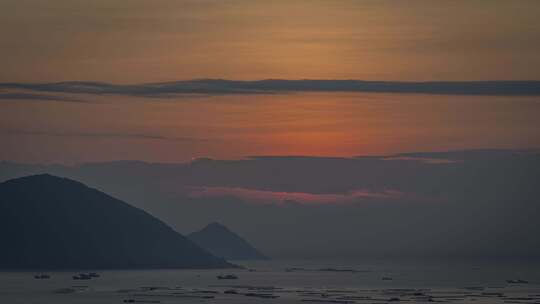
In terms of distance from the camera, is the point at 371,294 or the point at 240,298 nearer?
the point at 240,298

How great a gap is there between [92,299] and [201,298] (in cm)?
1853

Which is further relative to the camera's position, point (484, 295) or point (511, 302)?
point (484, 295)

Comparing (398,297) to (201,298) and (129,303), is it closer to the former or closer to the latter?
(201,298)

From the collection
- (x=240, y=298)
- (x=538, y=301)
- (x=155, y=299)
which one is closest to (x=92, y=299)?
(x=155, y=299)

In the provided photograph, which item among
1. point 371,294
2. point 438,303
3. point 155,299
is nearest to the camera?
point 438,303

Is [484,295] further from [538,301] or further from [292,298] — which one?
[292,298]

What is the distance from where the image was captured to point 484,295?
189m

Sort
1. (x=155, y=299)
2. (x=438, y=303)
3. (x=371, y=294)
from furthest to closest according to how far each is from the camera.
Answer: (x=371, y=294)
(x=155, y=299)
(x=438, y=303)

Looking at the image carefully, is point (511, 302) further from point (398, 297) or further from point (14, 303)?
point (14, 303)

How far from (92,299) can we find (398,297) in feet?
170

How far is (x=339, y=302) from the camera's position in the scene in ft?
549

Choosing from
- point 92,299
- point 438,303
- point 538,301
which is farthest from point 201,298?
point 538,301

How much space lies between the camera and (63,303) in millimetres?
171000

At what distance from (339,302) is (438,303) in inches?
603
